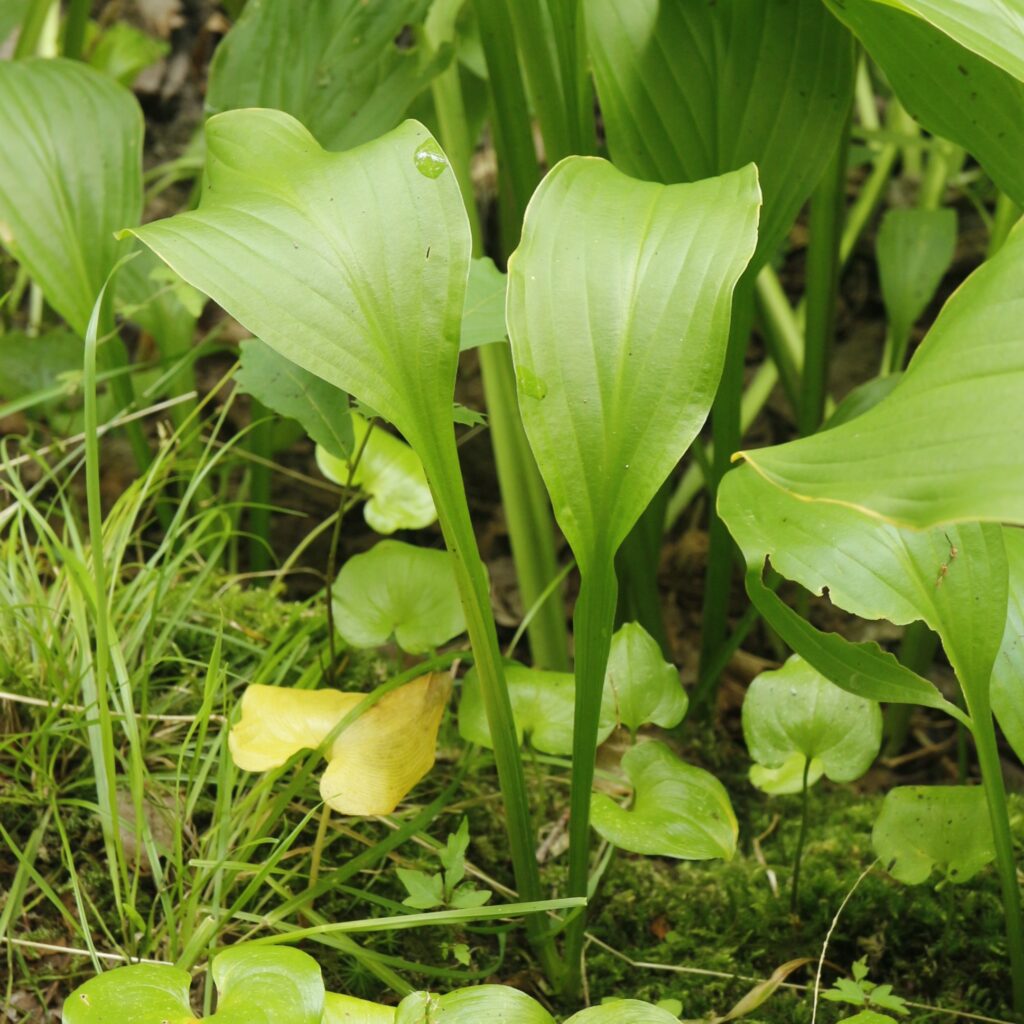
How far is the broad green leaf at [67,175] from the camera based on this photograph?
1.00m

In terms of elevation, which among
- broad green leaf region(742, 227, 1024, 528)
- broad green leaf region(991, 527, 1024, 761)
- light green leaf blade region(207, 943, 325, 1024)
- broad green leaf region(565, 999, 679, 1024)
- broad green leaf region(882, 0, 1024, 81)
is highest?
broad green leaf region(882, 0, 1024, 81)

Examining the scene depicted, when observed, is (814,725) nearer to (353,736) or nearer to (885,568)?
(885,568)

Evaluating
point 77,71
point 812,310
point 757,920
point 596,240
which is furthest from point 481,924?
point 77,71

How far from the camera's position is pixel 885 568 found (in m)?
0.66

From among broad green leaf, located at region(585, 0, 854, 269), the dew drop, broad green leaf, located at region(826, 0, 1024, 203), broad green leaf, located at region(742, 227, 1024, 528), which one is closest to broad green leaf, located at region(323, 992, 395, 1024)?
broad green leaf, located at region(742, 227, 1024, 528)

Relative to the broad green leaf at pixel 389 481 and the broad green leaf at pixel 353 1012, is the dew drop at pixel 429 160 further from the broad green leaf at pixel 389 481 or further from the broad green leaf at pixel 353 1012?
the broad green leaf at pixel 353 1012

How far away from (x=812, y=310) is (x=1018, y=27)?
0.47m

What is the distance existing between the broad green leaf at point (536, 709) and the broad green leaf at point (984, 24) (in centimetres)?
47

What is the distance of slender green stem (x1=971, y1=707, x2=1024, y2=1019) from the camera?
66 cm

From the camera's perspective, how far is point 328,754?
732 mm

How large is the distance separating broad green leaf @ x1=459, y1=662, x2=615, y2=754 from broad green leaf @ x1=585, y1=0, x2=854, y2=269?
1.23 ft

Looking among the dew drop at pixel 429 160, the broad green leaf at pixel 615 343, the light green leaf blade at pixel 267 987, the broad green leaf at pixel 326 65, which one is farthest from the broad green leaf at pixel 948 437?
the broad green leaf at pixel 326 65

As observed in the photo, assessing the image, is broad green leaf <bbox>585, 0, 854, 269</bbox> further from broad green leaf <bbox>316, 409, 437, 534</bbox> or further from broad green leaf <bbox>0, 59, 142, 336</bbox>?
broad green leaf <bbox>0, 59, 142, 336</bbox>

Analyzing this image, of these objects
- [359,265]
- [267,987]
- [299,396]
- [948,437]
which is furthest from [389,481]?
[948,437]
